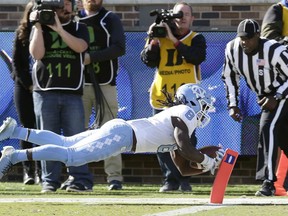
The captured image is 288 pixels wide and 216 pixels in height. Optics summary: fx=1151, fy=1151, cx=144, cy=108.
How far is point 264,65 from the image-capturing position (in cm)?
1108

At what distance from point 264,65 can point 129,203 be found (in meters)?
2.47

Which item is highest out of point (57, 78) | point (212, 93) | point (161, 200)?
point (57, 78)

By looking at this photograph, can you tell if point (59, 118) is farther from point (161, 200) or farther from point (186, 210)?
point (186, 210)

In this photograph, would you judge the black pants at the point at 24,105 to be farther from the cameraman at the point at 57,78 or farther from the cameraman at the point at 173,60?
the cameraman at the point at 173,60

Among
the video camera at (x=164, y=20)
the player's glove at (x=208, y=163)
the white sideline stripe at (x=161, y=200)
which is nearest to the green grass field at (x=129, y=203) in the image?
the white sideline stripe at (x=161, y=200)

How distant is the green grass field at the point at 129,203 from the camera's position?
840 centimetres

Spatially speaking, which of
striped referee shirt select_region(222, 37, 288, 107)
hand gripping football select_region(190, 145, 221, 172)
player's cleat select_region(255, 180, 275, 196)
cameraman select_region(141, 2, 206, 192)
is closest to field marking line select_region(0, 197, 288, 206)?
hand gripping football select_region(190, 145, 221, 172)

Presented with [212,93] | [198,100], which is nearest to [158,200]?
[198,100]

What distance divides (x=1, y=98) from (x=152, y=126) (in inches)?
164

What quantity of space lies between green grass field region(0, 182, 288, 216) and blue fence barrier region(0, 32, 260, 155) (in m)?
1.50

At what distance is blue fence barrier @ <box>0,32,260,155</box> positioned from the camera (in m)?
13.1

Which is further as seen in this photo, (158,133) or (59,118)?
(59,118)

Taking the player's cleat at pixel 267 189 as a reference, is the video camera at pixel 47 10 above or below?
above

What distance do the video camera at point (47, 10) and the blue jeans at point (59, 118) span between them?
687 millimetres
